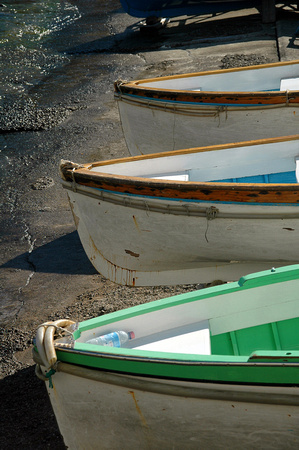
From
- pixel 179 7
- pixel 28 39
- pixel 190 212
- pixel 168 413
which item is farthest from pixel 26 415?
Result: pixel 28 39

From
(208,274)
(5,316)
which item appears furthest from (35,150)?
(208,274)

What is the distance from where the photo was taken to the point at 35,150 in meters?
9.25

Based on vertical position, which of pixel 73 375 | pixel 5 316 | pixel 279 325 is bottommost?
pixel 5 316

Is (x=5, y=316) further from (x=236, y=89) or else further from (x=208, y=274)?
(x=236, y=89)

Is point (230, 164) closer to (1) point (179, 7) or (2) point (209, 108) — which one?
(2) point (209, 108)

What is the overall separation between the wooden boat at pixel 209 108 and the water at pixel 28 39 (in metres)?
5.35

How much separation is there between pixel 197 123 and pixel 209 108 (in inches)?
12.0

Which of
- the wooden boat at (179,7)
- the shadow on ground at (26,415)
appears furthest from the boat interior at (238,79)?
the wooden boat at (179,7)

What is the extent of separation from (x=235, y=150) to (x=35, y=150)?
182 inches

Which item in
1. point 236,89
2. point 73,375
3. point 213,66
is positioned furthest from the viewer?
point 213,66

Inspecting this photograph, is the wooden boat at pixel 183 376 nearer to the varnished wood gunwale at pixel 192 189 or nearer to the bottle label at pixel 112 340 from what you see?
the bottle label at pixel 112 340

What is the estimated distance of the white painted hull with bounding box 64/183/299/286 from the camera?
480cm

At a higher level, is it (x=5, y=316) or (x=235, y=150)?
(x=235, y=150)

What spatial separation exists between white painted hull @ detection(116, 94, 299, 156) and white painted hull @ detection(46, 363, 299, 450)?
434 cm
